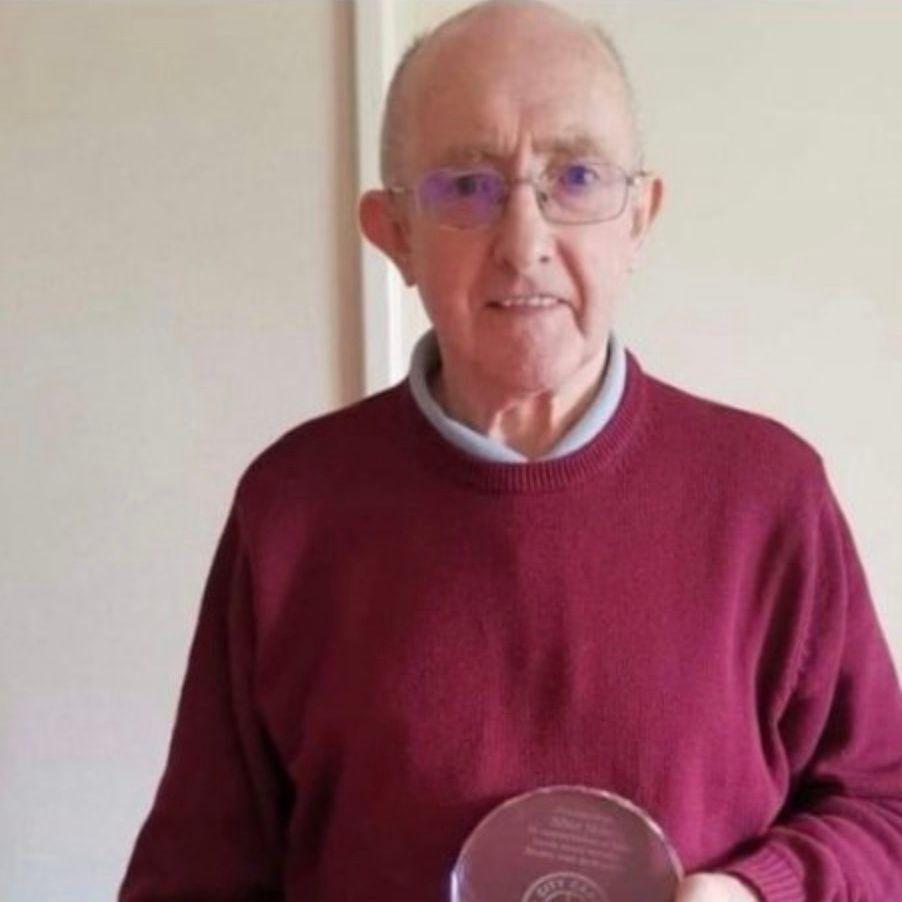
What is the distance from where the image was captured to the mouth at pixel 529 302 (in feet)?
2.54

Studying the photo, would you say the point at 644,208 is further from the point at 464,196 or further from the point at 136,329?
the point at 136,329

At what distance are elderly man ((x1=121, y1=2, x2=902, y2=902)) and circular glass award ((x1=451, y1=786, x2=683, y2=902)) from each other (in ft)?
0.08

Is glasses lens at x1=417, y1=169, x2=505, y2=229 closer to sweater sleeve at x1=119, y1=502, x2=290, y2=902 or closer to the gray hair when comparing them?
the gray hair

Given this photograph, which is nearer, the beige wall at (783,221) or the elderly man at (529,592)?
the elderly man at (529,592)

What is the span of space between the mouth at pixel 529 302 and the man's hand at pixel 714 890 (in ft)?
1.18

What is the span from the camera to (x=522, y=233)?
0.76 meters

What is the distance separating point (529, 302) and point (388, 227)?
5.5 inches

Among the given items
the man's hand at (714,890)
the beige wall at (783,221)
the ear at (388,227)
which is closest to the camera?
the man's hand at (714,890)

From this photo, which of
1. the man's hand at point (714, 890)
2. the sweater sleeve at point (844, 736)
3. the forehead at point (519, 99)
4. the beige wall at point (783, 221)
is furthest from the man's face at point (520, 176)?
the beige wall at point (783, 221)

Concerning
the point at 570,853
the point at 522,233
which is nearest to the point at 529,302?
the point at 522,233

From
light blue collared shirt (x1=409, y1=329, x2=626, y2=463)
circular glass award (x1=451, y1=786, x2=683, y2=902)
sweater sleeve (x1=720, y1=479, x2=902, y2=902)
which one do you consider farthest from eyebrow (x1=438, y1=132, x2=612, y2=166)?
circular glass award (x1=451, y1=786, x2=683, y2=902)

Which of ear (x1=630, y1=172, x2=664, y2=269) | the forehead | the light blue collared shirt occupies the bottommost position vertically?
the light blue collared shirt

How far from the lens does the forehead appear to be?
2.51 ft

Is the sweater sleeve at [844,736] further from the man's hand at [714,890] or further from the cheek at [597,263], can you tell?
the cheek at [597,263]
